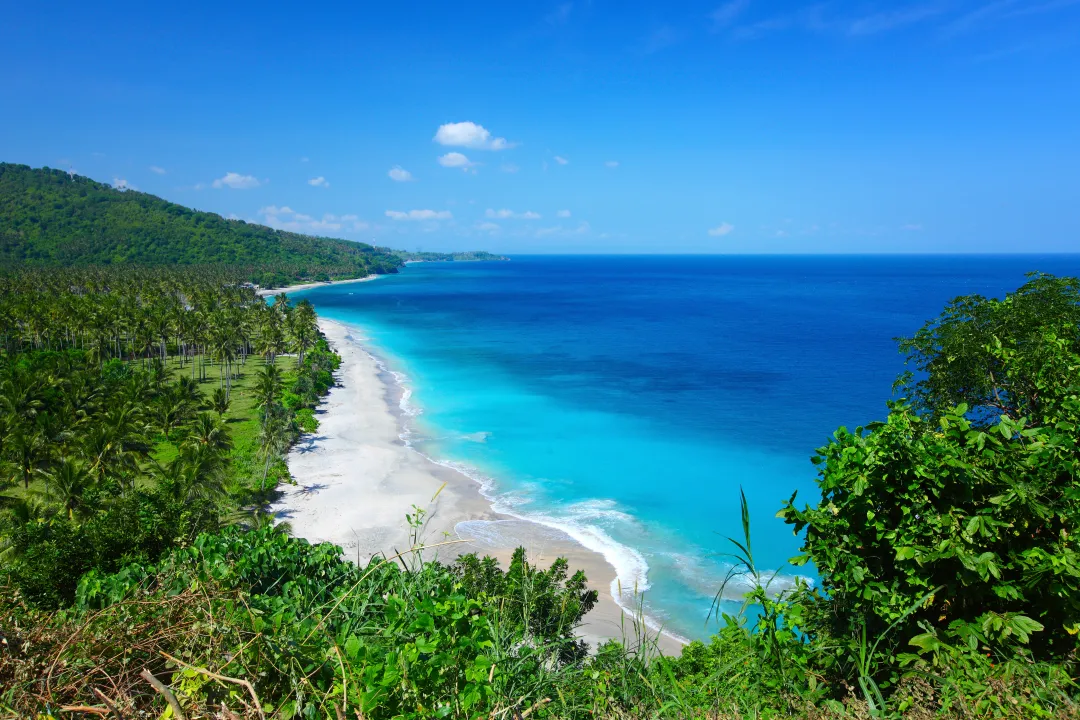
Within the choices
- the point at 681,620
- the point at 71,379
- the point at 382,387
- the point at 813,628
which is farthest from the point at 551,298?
the point at 813,628

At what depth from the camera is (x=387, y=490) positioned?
3328 centimetres

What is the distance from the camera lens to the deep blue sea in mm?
29750

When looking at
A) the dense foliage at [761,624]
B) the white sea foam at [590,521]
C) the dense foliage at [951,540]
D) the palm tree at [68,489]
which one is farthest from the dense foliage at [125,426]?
the white sea foam at [590,521]

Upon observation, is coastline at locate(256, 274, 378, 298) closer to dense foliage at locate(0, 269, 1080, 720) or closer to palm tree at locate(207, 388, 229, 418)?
palm tree at locate(207, 388, 229, 418)

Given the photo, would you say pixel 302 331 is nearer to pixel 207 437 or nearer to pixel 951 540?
pixel 207 437

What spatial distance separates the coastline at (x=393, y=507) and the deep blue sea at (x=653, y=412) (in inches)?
54.0

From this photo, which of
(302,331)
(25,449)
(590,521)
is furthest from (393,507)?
(302,331)

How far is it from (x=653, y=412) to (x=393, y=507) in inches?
1050

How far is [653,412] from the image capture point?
50500mm

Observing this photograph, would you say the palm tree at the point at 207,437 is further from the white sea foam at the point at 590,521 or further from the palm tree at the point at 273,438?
the white sea foam at the point at 590,521

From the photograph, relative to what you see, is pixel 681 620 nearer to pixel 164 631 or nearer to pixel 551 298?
pixel 164 631

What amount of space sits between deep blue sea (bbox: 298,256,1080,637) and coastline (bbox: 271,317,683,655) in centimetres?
137

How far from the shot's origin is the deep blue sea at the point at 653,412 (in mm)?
29750

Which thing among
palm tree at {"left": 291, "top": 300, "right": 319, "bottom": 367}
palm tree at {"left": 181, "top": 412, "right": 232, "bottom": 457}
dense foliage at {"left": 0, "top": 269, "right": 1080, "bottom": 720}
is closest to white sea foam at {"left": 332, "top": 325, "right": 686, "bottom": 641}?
palm tree at {"left": 181, "top": 412, "right": 232, "bottom": 457}
